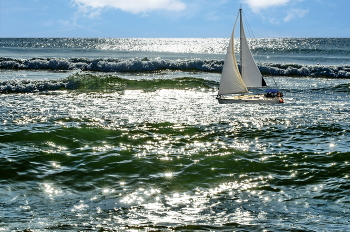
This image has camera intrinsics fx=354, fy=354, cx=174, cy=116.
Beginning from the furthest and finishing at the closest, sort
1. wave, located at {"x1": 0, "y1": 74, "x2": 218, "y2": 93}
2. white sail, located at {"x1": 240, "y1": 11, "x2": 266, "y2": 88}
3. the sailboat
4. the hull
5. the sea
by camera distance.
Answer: wave, located at {"x1": 0, "y1": 74, "x2": 218, "y2": 93}, white sail, located at {"x1": 240, "y1": 11, "x2": 266, "y2": 88}, the sailboat, the hull, the sea

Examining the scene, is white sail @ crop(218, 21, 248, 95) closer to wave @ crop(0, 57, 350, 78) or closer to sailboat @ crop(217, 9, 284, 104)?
sailboat @ crop(217, 9, 284, 104)

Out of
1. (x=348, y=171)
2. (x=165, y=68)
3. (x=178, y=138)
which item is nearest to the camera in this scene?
(x=348, y=171)

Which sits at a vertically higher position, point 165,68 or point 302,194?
point 165,68

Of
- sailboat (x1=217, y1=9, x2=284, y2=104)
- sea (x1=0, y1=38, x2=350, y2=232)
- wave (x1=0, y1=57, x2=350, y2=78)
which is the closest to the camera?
sea (x1=0, y1=38, x2=350, y2=232)

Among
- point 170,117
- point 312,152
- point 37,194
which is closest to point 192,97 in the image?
point 170,117

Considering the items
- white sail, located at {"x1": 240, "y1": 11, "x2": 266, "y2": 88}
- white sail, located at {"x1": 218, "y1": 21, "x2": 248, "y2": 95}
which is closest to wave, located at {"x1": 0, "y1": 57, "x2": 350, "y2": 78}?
white sail, located at {"x1": 240, "y1": 11, "x2": 266, "y2": 88}

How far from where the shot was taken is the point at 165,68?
5028 centimetres

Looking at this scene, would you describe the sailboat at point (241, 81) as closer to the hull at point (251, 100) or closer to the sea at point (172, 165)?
the hull at point (251, 100)

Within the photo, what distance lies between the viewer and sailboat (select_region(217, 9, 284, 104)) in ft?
83.8

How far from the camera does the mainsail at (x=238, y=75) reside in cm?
2777

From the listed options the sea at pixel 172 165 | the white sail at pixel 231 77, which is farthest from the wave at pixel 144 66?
the sea at pixel 172 165

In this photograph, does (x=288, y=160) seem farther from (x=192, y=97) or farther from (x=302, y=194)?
(x=192, y=97)

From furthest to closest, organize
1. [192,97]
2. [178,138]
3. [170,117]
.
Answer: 1. [192,97]
2. [170,117]
3. [178,138]

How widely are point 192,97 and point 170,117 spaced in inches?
349
